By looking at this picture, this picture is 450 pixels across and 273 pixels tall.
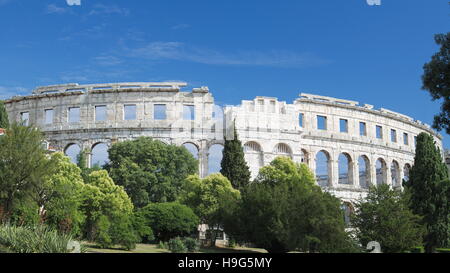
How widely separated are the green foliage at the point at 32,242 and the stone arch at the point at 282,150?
117 feet

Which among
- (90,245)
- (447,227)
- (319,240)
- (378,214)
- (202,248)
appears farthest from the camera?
(447,227)

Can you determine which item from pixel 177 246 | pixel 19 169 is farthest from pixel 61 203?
pixel 177 246

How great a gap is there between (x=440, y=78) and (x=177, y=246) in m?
18.0

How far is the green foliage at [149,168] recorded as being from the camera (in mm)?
41094

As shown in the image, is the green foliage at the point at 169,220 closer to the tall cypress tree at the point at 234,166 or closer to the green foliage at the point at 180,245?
the green foliage at the point at 180,245

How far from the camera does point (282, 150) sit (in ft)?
176

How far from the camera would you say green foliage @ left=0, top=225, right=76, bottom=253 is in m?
18.2

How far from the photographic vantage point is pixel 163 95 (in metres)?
52.1

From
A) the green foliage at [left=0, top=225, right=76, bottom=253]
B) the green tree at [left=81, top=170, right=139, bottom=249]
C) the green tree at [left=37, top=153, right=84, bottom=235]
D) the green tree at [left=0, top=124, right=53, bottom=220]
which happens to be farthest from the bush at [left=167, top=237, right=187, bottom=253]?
the green foliage at [left=0, top=225, right=76, bottom=253]

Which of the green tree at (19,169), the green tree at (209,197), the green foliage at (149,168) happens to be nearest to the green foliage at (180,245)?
the green tree at (209,197)
